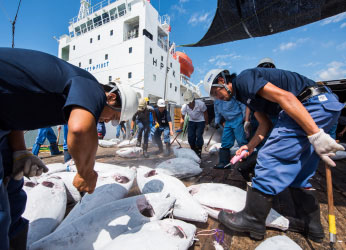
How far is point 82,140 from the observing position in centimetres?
76

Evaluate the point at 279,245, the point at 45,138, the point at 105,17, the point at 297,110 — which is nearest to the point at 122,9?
the point at 105,17

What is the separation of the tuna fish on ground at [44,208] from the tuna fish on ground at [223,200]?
4.17 ft

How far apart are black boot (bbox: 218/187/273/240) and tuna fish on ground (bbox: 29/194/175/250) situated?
564 millimetres

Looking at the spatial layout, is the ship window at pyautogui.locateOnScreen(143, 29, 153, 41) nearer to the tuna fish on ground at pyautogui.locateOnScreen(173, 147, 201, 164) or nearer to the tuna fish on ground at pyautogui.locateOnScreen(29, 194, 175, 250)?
the tuna fish on ground at pyautogui.locateOnScreen(173, 147, 201, 164)

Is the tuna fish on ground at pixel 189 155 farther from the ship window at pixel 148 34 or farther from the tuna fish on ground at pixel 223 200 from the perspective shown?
the ship window at pixel 148 34

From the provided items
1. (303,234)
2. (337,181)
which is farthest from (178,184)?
(337,181)

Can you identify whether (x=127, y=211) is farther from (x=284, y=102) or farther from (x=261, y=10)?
(x=261, y=10)

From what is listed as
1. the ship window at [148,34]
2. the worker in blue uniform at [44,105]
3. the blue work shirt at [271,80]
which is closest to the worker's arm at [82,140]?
the worker in blue uniform at [44,105]

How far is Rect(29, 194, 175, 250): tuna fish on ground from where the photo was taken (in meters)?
1.07

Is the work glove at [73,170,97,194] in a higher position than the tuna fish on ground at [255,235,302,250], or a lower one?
higher

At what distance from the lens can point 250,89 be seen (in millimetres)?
1254

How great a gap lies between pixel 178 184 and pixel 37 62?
157cm

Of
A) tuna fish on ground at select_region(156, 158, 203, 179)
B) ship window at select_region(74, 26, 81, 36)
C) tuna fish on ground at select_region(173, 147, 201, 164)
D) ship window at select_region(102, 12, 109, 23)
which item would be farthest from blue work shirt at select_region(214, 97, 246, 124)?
ship window at select_region(74, 26, 81, 36)

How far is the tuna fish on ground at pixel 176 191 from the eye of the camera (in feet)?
4.87
